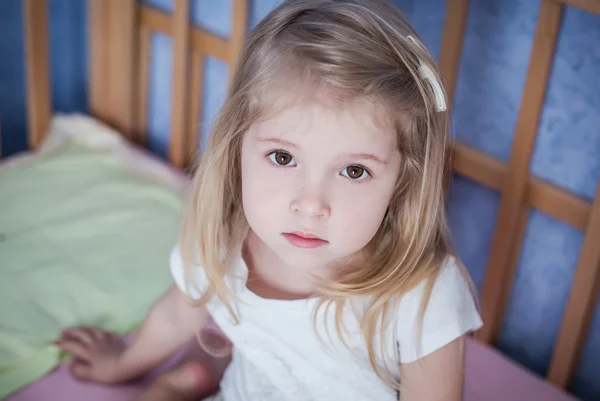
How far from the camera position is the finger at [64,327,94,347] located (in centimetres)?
132

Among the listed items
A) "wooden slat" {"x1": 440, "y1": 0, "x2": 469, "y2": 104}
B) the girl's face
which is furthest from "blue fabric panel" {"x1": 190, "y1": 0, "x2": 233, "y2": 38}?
the girl's face

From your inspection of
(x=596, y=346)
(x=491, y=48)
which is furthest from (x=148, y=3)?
(x=596, y=346)

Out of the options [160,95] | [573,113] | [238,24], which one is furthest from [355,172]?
[160,95]

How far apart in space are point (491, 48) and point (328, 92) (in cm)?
46

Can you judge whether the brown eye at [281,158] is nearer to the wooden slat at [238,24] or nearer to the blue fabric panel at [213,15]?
the wooden slat at [238,24]

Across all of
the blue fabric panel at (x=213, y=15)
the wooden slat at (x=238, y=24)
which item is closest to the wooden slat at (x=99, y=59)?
the blue fabric panel at (x=213, y=15)

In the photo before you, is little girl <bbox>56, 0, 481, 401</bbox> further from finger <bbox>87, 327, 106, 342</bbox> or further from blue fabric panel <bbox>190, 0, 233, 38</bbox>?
blue fabric panel <bbox>190, 0, 233, 38</bbox>

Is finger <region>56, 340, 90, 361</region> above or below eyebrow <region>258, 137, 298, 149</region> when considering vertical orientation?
below

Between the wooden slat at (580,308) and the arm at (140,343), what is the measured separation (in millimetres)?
513

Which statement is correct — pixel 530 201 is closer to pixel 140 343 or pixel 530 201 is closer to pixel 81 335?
pixel 140 343

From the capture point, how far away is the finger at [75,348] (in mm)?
1301

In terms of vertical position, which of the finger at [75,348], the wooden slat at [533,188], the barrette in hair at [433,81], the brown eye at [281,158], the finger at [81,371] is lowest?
the finger at [81,371]

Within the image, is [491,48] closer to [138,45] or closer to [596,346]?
[596,346]

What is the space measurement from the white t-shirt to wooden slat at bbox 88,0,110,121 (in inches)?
31.0
